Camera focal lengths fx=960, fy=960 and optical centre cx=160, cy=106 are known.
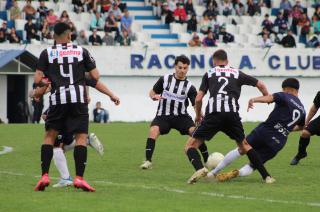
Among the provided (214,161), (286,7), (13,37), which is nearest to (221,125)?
(214,161)

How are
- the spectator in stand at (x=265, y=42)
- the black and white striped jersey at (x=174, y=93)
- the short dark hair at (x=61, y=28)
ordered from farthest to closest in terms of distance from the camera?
the spectator in stand at (x=265, y=42) → the black and white striped jersey at (x=174, y=93) → the short dark hair at (x=61, y=28)

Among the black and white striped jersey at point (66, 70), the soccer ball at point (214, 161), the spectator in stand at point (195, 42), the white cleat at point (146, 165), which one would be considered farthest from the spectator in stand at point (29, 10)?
the black and white striped jersey at point (66, 70)

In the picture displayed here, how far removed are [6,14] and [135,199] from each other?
87.5ft

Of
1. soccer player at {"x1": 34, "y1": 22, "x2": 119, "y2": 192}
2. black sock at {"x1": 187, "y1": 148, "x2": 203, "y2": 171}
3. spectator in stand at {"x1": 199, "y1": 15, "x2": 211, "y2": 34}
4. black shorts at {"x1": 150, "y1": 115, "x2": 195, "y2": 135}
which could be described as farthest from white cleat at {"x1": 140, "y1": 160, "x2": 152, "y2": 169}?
spectator in stand at {"x1": 199, "y1": 15, "x2": 211, "y2": 34}

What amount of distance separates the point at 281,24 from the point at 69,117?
30.7 meters

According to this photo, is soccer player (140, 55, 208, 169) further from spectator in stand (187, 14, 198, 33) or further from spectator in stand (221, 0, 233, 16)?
spectator in stand (221, 0, 233, 16)

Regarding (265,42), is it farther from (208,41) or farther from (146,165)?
(146,165)

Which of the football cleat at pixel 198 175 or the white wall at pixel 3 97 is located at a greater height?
the football cleat at pixel 198 175

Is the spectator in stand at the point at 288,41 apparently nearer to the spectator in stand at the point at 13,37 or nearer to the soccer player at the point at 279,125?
the spectator in stand at the point at 13,37

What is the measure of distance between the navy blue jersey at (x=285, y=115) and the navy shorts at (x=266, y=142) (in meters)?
0.04

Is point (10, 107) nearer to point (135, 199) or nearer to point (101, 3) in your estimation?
point (101, 3)

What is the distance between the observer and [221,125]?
13109mm

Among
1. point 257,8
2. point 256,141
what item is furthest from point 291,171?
point 257,8

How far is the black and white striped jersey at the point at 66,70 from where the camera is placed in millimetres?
11531
